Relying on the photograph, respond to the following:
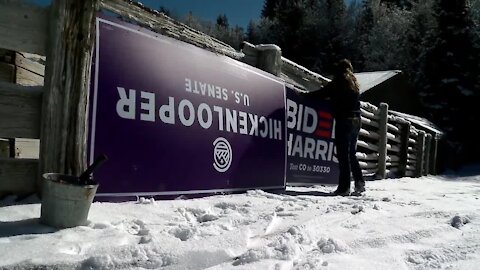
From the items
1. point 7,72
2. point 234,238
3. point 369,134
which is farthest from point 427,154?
point 7,72

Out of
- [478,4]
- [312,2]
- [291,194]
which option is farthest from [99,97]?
[312,2]

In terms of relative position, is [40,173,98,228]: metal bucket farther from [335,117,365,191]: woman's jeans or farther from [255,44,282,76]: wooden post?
[335,117,365,191]: woman's jeans

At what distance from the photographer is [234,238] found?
2719mm

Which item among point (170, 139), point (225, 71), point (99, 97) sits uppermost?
point (225, 71)

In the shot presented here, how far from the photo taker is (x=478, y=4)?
26.1 meters

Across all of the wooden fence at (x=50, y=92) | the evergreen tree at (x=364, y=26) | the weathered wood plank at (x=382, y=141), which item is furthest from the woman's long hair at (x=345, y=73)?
the evergreen tree at (x=364, y=26)

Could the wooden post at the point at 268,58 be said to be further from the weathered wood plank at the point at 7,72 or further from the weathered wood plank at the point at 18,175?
the weathered wood plank at the point at 18,175

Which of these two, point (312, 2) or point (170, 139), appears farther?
point (312, 2)

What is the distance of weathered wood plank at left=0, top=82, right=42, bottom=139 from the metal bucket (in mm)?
570

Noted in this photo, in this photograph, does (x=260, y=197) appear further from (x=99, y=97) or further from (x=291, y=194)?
(x=99, y=97)

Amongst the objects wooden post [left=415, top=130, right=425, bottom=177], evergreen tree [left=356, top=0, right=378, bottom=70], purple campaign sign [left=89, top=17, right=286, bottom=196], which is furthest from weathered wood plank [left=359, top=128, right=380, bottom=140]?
evergreen tree [left=356, top=0, right=378, bottom=70]

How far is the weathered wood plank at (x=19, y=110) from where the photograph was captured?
9.23 feet

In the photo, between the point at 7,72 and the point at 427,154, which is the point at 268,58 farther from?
the point at 427,154

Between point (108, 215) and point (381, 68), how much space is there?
33834 mm
